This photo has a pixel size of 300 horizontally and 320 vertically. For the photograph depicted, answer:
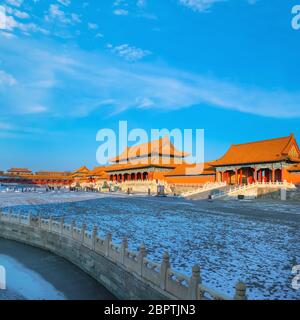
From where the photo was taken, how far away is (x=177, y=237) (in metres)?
13.8

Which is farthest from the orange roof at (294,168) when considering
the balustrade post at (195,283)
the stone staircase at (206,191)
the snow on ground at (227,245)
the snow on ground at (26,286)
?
the balustrade post at (195,283)

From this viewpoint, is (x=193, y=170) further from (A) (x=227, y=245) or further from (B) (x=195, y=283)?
(B) (x=195, y=283)

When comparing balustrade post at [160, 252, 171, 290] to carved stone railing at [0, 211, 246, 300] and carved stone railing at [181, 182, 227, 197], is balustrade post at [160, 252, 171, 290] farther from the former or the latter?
carved stone railing at [181, 182, 227, 197]

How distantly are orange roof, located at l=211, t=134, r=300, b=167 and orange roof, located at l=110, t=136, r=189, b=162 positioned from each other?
1643cm

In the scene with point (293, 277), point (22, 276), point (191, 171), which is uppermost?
point (191, 171)

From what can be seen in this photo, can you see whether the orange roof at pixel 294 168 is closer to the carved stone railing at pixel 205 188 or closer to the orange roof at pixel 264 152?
the orange roof at pixel 264 152

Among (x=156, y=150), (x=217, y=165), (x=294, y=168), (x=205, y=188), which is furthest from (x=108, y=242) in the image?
(x=156, y=150)

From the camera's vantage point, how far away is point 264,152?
42281 millimetres

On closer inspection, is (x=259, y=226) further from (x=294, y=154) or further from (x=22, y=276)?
(x=294, y=154)

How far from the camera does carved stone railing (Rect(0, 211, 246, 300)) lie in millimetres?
6199
